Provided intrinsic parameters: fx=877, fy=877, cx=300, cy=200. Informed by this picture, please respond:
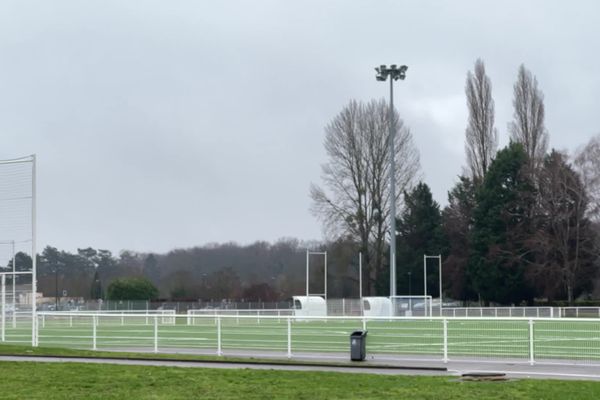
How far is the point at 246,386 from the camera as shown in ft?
50.2

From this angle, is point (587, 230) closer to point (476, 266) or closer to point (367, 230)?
point (476, 266)

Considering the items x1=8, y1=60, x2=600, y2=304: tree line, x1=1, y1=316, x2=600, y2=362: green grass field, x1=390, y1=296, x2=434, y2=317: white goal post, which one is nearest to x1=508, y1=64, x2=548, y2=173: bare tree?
x1=8, y1=60, x2=600, y2=304: tree line

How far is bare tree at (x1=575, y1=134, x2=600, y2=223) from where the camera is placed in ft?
234

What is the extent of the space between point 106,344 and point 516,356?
561 inches

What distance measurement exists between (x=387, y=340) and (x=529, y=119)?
53.4m

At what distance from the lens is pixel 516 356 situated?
22.5 meters

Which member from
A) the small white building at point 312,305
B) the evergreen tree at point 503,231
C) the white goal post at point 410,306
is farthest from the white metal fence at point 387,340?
the evergreen tree at point 503,231

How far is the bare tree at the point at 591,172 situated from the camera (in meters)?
71.2

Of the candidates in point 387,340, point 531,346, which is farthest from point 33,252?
point 531,346

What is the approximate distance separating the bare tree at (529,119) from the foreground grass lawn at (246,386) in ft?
207

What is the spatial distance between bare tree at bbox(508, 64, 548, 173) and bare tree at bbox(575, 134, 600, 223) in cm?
500

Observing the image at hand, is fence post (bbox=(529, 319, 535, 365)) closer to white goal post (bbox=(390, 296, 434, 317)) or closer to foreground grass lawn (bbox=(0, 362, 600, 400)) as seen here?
foreground grass lawn (bbox=(0, 362, 600, 400))

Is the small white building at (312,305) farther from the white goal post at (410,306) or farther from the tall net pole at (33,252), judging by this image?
the tall net pole at (33,252)

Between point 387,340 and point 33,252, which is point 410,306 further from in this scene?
point 33,252
